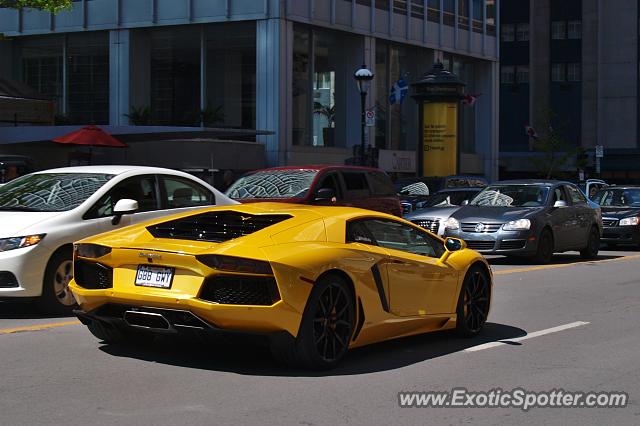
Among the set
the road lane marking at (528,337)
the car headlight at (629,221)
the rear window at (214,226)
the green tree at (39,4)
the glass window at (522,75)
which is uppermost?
the glass window at (522,75)

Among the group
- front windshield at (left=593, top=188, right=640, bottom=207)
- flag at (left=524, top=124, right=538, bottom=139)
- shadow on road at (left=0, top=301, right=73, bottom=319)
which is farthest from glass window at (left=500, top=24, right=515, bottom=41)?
shadow on road at (left=0, top=301, right=73, bottom=319)

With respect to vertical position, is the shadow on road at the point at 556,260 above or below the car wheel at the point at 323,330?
below

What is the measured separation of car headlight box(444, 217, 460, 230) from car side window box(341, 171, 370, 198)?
2.11 metres

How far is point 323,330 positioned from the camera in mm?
7266

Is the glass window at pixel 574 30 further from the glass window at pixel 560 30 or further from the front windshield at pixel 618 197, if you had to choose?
the front windshield at pixel 618 197

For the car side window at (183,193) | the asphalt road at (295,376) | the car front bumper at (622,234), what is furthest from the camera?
the car front bumper at (622,234)

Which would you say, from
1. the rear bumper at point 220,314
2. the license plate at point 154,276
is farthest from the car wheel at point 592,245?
the license plate at point 154,276

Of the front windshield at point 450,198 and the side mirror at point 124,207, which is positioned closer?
the side mirror at point 124,207

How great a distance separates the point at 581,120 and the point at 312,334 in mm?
74754

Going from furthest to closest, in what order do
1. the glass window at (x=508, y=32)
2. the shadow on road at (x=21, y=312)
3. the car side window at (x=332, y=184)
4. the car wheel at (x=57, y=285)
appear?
the glass window at (x=508, y=32), the car side window at (x=332, y=184), the shadow on road at (x=21, y=312), the car wheel at (x=57, y=285)

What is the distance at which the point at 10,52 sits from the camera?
44656 mm

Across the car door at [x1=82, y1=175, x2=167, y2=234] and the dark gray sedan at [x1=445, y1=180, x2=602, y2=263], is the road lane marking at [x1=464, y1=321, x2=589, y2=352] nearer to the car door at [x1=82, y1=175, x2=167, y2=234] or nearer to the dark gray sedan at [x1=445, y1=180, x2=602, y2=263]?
the car door at [x1=82, y1=175, x2=167, y2=234]

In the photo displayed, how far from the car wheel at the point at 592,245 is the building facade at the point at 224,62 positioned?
67.7 ft

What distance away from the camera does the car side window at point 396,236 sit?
319 inches
